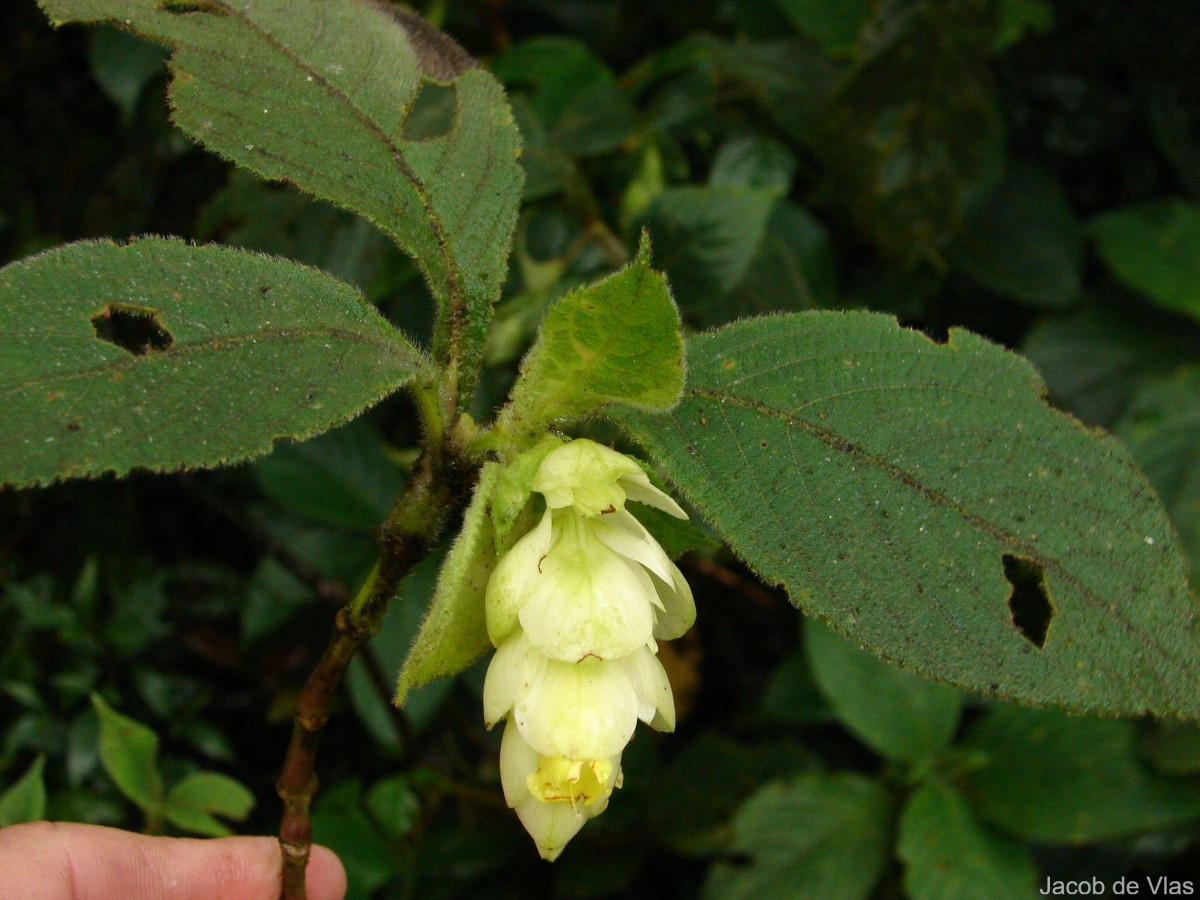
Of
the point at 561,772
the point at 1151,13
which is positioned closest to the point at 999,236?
the point at 1151,13

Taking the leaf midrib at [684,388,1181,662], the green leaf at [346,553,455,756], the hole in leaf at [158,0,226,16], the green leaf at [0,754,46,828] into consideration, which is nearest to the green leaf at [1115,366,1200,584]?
the leaf midrib at [684,388,1181,662]

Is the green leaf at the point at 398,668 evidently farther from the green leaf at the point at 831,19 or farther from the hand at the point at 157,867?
the green leaf at the point at 831,19

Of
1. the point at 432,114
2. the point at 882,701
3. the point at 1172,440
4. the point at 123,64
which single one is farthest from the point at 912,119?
the point at 123,64

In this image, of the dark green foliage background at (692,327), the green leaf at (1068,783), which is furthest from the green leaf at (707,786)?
the green leaf at (1068,783)

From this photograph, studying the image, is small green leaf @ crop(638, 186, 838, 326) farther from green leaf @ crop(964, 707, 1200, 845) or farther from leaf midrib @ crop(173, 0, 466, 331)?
green leaf @ crop(964, 707, 1200, 845)

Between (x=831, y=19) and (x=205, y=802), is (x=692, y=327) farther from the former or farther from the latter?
(x=205, y=802)
